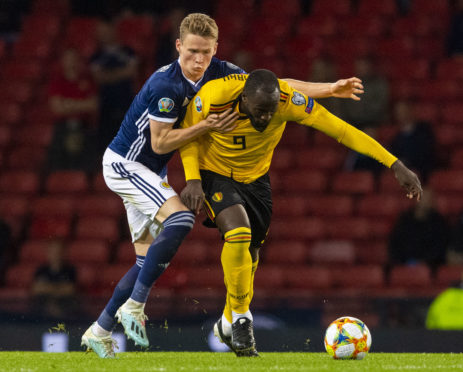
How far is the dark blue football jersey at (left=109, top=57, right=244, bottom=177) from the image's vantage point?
621cm

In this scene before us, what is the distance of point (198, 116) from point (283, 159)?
5.59m

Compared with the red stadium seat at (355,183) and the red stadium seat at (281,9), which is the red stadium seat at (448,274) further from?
the red stadium seat at (281,9)

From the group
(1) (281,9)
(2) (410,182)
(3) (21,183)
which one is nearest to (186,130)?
(2) (410,182)

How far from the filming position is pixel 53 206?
11.8 meters

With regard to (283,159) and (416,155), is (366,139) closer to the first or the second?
(416,155)

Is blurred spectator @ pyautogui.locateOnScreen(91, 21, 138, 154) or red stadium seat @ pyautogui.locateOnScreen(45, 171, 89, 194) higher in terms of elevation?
blurred spectator @ pyautogui.locateOnScreen(91, 21, 138, 154)

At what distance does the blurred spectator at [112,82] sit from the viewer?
38.3ft

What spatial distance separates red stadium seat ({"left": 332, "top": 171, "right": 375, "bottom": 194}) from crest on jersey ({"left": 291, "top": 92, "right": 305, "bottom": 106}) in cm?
512

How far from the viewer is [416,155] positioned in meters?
10.9

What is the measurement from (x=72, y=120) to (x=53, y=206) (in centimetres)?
113

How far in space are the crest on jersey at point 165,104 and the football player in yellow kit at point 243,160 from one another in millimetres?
205

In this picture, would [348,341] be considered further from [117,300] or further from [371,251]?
[371,251]

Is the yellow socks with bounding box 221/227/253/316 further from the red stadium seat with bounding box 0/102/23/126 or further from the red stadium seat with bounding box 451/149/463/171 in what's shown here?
the red stadium seat with bounding box 0/102/23/126

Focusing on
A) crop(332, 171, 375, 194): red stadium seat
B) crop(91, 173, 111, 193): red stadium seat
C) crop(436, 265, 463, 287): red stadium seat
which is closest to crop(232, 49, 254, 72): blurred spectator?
crop(332, 171, 375, 194): red stadium seat
